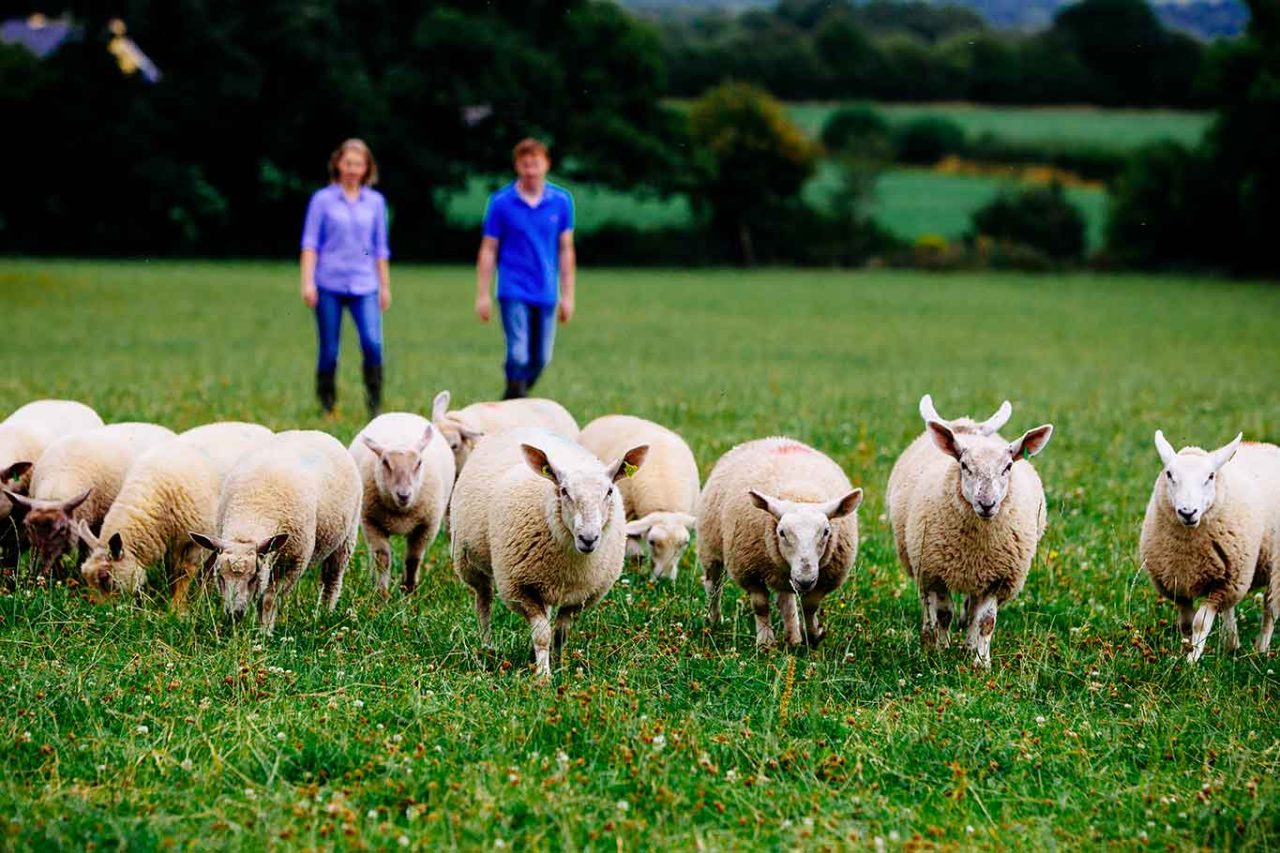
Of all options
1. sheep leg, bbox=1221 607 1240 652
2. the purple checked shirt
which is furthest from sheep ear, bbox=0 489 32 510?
sheep leg, bbox=1221 607 1240 652

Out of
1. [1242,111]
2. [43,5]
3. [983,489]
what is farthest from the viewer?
[1242,111]

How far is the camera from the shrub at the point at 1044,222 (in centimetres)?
5759

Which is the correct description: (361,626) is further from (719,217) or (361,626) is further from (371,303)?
(719,217)

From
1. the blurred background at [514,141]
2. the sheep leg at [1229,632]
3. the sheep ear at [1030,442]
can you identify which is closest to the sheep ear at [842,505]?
the sheep ear at [1030,442]

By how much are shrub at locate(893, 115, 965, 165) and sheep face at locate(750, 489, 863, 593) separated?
2878 inches

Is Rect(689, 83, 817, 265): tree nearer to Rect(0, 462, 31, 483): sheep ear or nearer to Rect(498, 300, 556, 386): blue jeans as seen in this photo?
Rect(498, 300, 556, 386): blue jeans

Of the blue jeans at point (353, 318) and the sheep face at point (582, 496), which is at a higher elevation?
the blue jeans at point (353, 318)

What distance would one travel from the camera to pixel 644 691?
5.71m

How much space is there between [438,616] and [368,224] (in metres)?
5.89

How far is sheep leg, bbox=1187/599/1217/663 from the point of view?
261 inches

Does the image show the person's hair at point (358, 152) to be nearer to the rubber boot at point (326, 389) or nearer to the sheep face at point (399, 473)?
the rubber boot at point (326, 389)

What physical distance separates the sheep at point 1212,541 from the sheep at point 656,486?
2680 mm

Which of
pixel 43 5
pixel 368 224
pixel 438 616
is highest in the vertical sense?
pixel 43 5

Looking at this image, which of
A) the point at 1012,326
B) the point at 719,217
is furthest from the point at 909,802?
the point at 719,217
